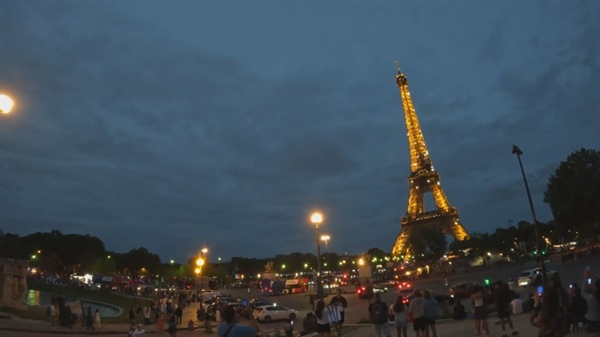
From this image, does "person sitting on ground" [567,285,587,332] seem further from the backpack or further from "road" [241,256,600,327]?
"road" [241,256,600,327]

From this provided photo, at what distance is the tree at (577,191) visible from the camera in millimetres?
64000

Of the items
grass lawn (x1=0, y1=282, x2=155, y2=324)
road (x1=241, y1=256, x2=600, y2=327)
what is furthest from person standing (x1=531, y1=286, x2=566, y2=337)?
grass lawn (x1=0, y1=282, x2=155, y2=324)

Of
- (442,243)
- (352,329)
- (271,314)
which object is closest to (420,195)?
(442,243)

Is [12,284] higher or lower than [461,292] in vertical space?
higher

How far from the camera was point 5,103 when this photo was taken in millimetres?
11234

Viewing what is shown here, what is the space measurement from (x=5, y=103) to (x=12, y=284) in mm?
30914

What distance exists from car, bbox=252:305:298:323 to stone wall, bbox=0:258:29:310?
16.2 meters

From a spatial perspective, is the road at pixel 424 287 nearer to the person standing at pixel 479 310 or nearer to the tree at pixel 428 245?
the person standing at pixel 479 310

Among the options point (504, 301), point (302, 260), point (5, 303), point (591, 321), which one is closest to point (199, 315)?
point (5, 303)

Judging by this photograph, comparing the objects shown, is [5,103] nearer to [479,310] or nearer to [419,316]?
[419,316]

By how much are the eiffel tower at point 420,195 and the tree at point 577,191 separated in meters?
44.7

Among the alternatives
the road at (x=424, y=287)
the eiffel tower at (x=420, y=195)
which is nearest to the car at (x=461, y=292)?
the road at (x=424, y=287)

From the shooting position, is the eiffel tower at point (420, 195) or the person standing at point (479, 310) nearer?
the person standing at point (479, 310)

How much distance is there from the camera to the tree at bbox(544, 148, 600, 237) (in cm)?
6400
